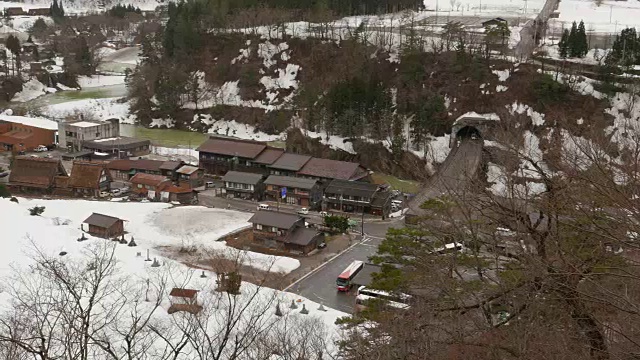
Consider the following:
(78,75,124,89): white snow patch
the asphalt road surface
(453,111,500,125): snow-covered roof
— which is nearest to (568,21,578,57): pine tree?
(453,111,500,125): snow-covered roof

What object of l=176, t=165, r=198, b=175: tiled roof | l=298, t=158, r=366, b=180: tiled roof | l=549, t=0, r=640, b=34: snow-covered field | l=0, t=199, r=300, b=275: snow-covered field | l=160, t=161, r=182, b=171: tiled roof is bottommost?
l=0, t=199, r=300, b=275: snow-covered field

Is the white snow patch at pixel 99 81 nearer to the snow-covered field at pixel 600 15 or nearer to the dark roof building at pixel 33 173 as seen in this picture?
the dark roof building at pixel 33 173

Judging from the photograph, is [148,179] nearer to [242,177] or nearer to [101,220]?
[242,177]

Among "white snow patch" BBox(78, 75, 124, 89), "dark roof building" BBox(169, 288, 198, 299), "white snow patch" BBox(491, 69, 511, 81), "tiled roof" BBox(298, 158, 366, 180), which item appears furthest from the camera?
"white snow patch" BBox(78, 75, 124, 89)

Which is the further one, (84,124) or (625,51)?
(84,124)

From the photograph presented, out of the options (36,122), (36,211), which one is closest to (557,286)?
(36,211)

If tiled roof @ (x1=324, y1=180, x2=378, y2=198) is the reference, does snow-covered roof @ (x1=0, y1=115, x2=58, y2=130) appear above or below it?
above

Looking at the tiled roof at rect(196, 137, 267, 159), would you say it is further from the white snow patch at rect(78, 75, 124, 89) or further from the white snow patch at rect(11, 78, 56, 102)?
the white snow patch at rect(78, 75, 124, 89)
